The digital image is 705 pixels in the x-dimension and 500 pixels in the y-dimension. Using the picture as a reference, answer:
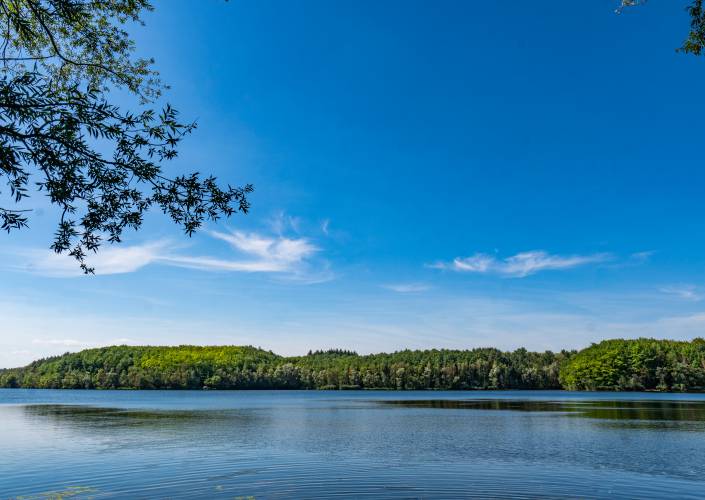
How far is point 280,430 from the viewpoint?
56.8 metres

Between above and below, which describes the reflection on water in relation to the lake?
below

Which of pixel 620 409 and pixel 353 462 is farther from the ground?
pixel 353 462

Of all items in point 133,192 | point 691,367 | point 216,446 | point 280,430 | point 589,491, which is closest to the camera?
point 133,192

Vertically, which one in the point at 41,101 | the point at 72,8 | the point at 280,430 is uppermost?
the point at 72,8

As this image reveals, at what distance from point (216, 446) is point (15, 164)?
1452 inches

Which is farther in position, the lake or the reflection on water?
the reflection on water

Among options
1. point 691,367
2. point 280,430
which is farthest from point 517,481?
point 691,367

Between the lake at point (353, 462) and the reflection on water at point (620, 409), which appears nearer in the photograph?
the lake at point (353, 462)

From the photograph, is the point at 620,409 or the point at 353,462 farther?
the point at 620,409

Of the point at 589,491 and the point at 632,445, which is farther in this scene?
the point at 632,445

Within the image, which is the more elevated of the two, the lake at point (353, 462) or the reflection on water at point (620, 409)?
the lake at point (353, 462)

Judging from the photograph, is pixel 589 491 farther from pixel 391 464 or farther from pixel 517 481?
pixel 391 464

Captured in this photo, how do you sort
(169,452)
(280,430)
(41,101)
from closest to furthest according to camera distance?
(41,101) → (169,452) → (280,430)

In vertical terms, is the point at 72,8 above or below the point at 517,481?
above
